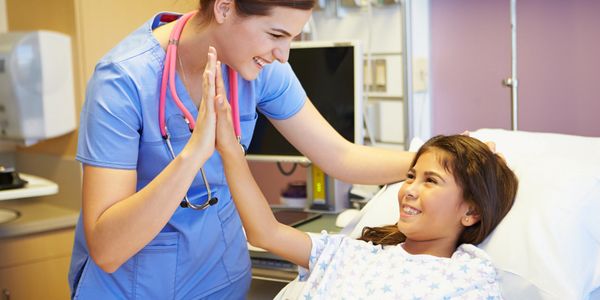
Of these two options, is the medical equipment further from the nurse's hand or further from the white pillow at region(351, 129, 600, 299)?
the white pillow at region(351, 129, 600, 299)

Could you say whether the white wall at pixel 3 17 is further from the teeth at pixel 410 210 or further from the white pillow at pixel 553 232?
the white pillow at pixel 553 232

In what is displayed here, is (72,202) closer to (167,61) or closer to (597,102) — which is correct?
(167,61)

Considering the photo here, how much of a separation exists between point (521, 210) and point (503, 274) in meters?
0.15

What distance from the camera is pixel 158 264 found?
1466 mm

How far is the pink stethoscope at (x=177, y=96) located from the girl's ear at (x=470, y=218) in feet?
1.68

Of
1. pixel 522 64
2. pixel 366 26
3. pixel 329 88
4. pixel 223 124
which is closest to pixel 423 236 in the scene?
pixel 223 124

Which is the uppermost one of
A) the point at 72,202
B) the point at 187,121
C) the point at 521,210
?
the point at 187,121

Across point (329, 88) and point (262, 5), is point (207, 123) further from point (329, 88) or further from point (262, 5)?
point (329, 88)

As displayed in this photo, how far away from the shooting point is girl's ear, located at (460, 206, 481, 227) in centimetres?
153

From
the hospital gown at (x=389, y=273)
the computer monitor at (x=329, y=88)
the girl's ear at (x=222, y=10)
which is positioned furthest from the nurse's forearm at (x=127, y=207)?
the computer monitor at (x=329, y=88)

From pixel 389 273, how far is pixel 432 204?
0.17 meters

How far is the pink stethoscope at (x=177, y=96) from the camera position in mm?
1389

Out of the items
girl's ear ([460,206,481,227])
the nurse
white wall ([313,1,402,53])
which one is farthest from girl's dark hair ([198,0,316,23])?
white wall ([313,1,402,53])

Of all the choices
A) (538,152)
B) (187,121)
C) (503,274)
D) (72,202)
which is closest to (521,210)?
(503,274)
